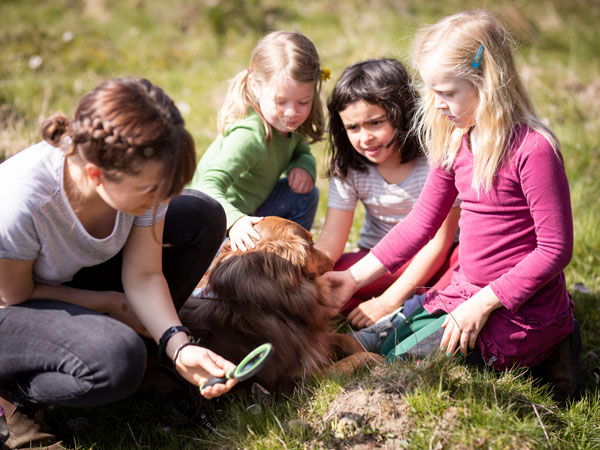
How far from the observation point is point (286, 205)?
406 cm

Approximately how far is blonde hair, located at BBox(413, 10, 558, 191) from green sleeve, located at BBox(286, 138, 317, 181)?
146 cm

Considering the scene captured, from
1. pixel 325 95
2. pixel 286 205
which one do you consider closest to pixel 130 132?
pixel 286 205

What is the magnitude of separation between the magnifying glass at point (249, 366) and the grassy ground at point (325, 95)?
28cm

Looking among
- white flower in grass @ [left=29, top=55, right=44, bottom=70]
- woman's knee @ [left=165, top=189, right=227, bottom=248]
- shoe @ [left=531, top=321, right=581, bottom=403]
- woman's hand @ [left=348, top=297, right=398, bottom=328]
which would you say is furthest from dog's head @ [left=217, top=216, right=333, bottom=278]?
white flower in grass @ [left=29, top=55, right=44, bottom=70]

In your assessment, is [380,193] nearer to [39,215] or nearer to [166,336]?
[166,336]

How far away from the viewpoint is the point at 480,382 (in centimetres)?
245

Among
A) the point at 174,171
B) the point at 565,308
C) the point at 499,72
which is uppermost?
the point at 499,72

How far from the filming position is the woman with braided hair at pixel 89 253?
2057mm

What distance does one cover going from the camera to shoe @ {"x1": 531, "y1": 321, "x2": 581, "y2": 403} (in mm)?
2898

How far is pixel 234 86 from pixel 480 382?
2.46m

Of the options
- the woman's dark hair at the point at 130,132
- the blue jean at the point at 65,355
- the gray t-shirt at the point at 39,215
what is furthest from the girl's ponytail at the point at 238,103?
the blue jean at the point at 65,355

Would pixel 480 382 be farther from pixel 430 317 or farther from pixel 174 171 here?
pixel 174 171

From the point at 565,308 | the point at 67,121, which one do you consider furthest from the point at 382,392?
the point at 67,121

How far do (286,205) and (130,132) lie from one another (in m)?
2.13
